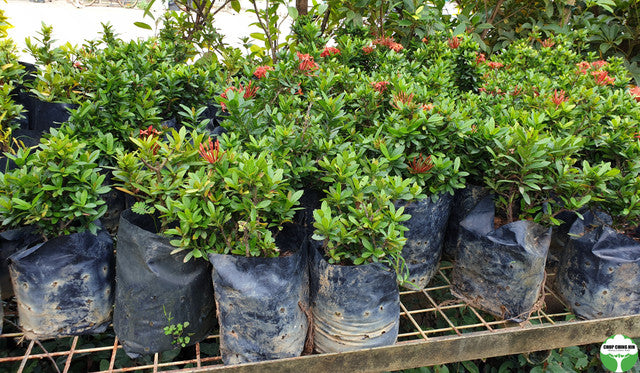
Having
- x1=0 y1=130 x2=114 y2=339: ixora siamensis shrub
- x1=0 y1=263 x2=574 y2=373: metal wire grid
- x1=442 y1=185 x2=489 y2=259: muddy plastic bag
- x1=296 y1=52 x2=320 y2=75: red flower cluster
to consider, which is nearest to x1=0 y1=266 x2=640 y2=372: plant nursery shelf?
x1=0 y1=263 x2=574 y2=373: metal wire grid

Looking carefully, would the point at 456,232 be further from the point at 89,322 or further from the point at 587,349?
the point at 89,322

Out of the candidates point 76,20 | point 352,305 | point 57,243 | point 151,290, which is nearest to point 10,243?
point 57,243

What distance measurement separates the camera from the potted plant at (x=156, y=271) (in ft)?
4.82

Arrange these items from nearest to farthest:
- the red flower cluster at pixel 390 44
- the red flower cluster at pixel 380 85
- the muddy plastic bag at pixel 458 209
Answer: the muddy plastic bag at pixel 458 209
the red flower cluster at pixel 380 85
the red flower cluster at pixel 390 44

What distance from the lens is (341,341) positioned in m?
1.53

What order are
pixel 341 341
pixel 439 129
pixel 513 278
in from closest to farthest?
pixel 341 341 → pixel 513 278 → pixel 439 129

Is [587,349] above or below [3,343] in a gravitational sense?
below

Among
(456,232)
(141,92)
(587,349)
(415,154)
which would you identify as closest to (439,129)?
(415,154)

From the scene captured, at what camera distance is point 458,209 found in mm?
2045

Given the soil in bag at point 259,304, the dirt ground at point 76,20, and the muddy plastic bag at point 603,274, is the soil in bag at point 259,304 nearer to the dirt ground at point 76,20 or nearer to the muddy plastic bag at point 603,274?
the muddy plastic bag at point 603,274

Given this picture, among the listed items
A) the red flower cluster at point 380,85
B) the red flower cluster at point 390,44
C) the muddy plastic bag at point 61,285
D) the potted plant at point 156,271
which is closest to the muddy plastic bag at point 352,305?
the potted plant at point 156,271

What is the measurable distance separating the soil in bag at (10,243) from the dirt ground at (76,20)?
6.62m

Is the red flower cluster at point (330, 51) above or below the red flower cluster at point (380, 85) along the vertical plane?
above

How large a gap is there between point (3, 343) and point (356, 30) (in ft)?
9.16
